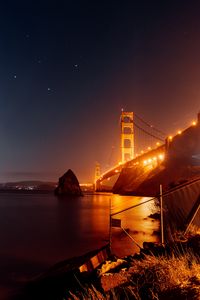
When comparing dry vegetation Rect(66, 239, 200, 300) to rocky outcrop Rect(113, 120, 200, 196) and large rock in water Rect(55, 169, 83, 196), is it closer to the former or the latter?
rocky outcrop Rect(113, 120, 200, 196)

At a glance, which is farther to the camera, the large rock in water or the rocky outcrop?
the large rock in water

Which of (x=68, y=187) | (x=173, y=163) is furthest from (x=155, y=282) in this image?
(x=68, y=187)

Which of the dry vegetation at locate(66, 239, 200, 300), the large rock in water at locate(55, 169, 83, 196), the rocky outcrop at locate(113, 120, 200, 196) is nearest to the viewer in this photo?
the dry vegetation at locate(66, 239, 200, 300)

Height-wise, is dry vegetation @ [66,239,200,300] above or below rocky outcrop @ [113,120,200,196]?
below

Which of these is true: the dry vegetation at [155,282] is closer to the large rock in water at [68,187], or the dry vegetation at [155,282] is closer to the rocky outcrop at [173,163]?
the rocky outcrop at [173,163]

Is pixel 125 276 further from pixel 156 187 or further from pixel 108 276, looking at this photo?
pixel 156 187

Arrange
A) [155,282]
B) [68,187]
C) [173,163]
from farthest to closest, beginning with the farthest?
[68,187], [173,163], [155,282]

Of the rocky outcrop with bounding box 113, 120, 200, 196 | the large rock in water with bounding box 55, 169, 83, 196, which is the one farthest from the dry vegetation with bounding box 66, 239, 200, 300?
the large rock in water with bounding box 55, 169, 83, 196

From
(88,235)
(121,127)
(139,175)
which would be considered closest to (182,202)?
(88,235)

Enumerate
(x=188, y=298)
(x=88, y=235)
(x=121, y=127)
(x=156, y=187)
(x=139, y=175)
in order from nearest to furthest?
1. (x=188, y=298)
2. (x=88, y=235)
3. (x=156, y=187)
4. (x=139, y=175)
5. (x=121, y=127)

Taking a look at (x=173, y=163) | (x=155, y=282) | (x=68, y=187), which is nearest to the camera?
(x=155, y=282)

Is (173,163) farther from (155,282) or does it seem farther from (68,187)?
(68,187)
